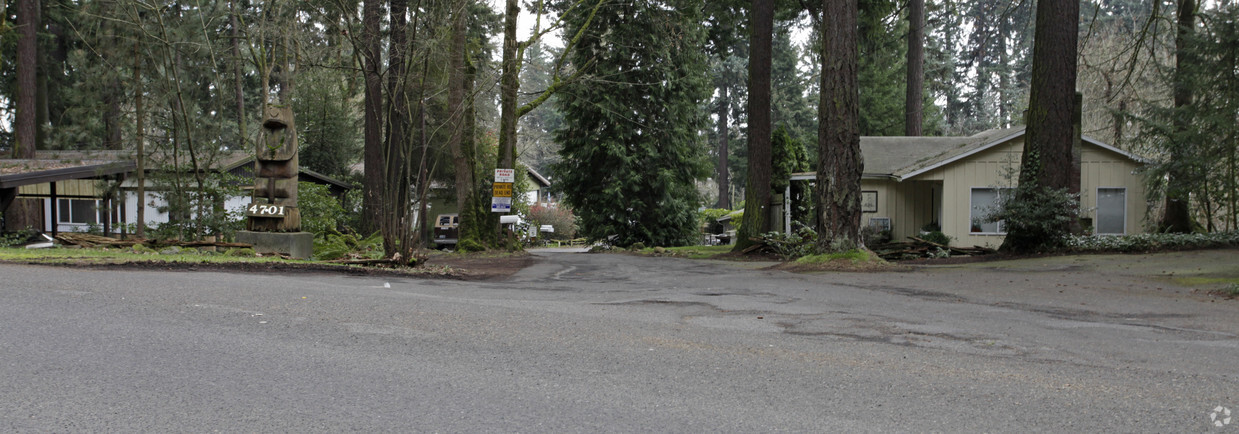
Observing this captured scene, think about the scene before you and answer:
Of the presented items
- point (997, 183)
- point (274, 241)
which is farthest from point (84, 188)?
point (997, 183)

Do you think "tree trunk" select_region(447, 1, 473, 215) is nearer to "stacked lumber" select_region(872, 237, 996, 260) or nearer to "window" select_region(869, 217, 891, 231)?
"stacked lumber" select_region(872, 237, 996, 260)

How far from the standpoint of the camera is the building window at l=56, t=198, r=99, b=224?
3006 centimetres

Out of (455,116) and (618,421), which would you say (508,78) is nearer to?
(455,116)

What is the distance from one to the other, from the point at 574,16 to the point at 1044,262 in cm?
1961

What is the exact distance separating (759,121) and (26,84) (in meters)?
24.9

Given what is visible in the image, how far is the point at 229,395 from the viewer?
4844mm

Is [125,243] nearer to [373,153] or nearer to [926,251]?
[373,153]

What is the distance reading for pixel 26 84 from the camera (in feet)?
91.2

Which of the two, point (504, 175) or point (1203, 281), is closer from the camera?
point (1203, 281)

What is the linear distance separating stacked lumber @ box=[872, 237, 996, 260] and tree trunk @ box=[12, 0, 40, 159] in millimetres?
27810

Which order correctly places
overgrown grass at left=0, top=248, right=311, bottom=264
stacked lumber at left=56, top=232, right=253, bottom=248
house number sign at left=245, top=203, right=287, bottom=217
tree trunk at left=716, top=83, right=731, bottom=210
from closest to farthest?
overgrown grass at left=0, top=248, right=311, bottom=264 → stacked lumber at left=56, top=232, right=253, bottom=248 → house number sign at left=245, top=203, right=287, bottom=217 → tree trunk at left=716, top=83, right=731, bottom=210

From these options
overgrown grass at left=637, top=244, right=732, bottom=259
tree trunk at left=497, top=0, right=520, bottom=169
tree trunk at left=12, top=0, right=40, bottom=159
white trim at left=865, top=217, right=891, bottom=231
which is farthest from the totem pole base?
tree trunk at left=12, top=0, right=40, bottom=159

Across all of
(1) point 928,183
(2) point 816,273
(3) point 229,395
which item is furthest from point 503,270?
(1) point 928,183

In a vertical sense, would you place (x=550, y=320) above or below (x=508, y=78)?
below
